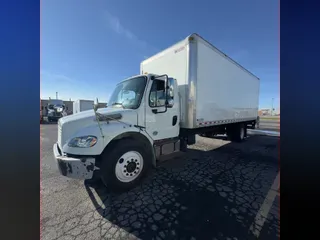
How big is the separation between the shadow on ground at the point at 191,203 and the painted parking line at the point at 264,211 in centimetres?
6

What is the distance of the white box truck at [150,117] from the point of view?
2.83m

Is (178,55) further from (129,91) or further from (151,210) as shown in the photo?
(151,210)

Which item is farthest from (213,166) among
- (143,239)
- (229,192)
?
(143,239)

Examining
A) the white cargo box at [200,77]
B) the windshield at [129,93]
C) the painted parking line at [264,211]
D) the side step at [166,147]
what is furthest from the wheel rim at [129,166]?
the painted parking line at [264,211]

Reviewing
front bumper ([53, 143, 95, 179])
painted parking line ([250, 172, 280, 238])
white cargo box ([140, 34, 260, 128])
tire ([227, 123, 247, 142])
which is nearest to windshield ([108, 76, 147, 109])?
white cargo box ([140, 34, 260, 128])

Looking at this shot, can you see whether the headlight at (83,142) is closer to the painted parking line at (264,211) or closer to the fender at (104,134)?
the fender at (104,134)

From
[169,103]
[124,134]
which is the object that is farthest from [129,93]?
[124,134]

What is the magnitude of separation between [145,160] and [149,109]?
1221 millimetres

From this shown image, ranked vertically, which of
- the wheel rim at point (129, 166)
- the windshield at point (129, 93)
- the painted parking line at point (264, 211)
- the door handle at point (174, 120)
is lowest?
the painted parking line at point (264, 211)

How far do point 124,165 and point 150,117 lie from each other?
4.19 feet

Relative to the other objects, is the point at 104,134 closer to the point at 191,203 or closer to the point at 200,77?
the point at 191,203

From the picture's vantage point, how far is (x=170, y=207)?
2.50 meters

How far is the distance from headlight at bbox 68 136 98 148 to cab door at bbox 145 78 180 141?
1.27m

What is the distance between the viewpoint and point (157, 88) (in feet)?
12.2
